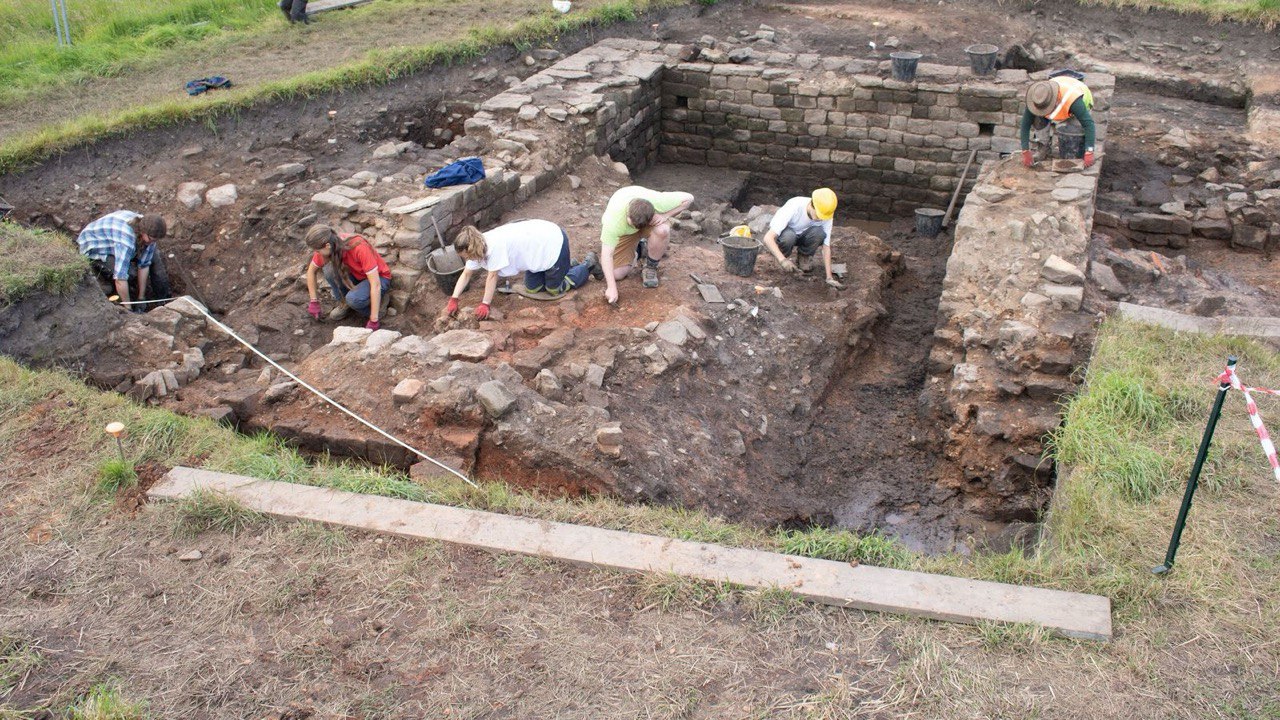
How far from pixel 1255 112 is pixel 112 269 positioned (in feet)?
38.0

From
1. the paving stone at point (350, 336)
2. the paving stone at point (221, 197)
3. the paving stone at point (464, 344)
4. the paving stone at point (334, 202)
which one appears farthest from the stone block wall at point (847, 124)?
the paving stone at point (350, 336)

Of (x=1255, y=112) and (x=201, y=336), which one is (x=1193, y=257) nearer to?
(x=1255, y=112)

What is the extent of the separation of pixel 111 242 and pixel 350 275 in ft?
6.00

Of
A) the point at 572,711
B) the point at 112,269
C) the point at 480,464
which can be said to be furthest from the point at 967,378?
the point at 112,269

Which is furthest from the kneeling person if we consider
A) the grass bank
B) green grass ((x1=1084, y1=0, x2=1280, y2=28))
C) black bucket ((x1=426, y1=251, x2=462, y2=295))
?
green grass ((x1=1084, y1=0, x2=1280, y2=28))

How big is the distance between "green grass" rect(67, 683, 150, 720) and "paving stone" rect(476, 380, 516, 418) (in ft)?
7.54

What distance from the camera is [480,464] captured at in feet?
17.2

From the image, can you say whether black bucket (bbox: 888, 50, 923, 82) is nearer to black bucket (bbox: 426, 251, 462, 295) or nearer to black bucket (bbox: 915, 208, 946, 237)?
black bucket (bbox: 915, 208, 946, 237)

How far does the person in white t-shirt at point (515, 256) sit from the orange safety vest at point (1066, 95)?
4.39 m

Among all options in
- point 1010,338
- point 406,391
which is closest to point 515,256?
point 406,391

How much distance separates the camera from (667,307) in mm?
6758

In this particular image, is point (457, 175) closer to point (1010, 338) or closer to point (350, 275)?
point (350, 275)

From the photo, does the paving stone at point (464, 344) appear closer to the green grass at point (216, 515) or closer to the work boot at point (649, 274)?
the work boot at point (649, 274)

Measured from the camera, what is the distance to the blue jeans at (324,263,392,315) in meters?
6.93
